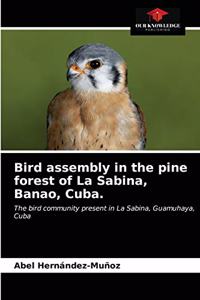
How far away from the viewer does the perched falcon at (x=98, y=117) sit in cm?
403

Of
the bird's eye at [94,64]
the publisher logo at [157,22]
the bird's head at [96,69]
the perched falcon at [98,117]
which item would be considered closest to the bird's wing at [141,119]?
the perched falcon at [98,117]

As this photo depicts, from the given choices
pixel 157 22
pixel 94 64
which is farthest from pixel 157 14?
pixel 94 64

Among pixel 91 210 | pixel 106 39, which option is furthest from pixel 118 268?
pixel 106 39

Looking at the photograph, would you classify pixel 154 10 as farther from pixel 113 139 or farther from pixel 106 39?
pixel 113 139

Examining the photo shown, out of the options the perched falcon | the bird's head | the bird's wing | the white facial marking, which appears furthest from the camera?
the bird's wing

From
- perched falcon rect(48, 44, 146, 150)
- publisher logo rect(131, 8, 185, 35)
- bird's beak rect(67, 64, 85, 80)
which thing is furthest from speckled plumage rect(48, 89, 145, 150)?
publisher logo rect(131, 8, 185, 35)

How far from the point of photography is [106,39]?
390 centimetres

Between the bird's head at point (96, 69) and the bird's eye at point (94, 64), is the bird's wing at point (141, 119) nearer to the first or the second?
the bird's head at point (96, 69)

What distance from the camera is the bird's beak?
12.5 ft

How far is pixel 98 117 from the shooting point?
13.4ft

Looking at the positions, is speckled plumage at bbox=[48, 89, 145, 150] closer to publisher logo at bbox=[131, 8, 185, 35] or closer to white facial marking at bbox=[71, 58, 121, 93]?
white facial marking at bbox=[71, 58, 121, 93]

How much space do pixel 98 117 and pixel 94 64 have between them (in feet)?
1.32

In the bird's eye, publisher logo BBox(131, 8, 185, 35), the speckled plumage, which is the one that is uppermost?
publisher logo BBox(131, 8, 185, 35)

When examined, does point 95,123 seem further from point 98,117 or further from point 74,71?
point 74,71
